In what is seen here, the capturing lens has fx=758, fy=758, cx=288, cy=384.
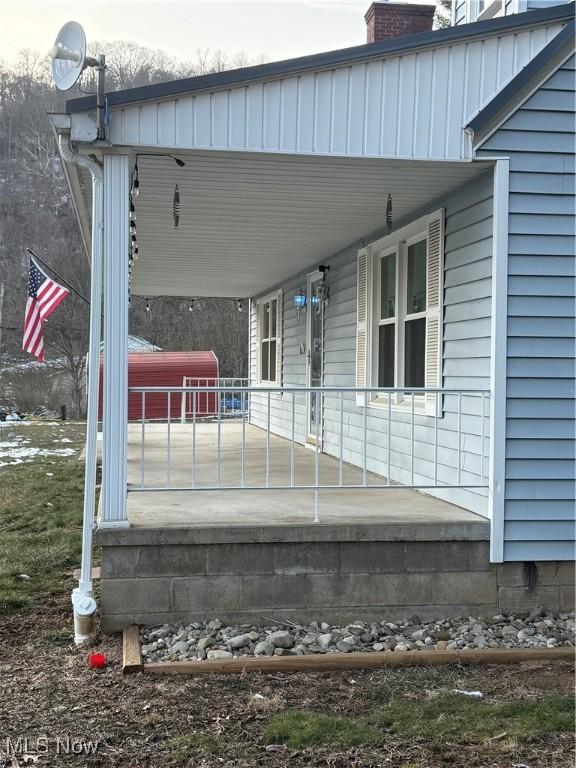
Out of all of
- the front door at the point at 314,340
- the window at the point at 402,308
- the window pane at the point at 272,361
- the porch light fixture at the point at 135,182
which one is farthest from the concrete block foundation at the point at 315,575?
the window pane at the point at 272,361

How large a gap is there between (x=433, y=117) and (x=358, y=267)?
9.13 ft

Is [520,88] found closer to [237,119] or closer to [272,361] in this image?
[237,119]

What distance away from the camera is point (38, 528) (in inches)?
274

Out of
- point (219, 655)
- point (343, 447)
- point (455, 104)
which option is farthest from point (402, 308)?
point (219, 655)

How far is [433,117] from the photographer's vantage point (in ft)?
14.7

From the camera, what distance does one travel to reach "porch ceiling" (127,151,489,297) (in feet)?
15.1

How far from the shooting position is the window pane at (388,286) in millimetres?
6531

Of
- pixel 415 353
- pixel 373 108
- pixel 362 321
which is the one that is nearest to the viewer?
pixel 373 108

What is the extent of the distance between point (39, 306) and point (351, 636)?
621 centimetres

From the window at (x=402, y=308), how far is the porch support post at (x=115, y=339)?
230cm

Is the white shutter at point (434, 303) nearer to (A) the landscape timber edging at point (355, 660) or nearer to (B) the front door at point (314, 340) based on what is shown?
(A) the landscape timber edging at point (355, 660)

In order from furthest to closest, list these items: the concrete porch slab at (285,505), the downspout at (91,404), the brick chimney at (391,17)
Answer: the brick chimney at (391,17) → the concrete porch slab at (285,505) → the downspout at (91,404)

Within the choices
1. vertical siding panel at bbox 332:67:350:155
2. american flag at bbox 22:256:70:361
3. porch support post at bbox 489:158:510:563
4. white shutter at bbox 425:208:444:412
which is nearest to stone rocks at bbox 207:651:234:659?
porch support post at bbox 489:158:510:563

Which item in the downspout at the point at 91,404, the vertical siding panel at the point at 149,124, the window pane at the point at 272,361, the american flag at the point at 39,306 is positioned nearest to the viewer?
the downspout at the point at 91,404
